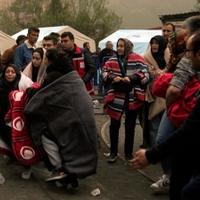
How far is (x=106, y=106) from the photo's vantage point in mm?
8195

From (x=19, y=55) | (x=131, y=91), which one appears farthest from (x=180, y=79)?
(x=19, y=55)

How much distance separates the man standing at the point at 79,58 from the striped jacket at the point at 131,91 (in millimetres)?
640

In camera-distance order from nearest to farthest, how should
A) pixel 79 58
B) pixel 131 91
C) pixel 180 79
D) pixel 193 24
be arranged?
pixel 193 24
pixel 180 79
pixel 131 91
pixel 79 58

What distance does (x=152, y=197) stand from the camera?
654 cm

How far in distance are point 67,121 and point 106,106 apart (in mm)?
1663

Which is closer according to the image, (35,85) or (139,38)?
(35,85)

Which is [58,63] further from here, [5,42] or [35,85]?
[5,42]

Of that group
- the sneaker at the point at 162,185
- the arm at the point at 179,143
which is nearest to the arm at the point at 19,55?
the sneaker at the point at 162,185

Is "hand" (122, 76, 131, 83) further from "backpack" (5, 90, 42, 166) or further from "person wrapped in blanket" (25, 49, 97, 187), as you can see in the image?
"backpack" (5, 90, 42, 166)

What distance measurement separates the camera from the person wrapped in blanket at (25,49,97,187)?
6.61 metres

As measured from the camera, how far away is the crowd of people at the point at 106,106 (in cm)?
387

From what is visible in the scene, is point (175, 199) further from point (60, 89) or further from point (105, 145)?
point (105, 145)

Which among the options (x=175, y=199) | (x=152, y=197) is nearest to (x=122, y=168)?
(x=152, y=197)

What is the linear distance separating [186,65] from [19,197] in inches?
91.6
